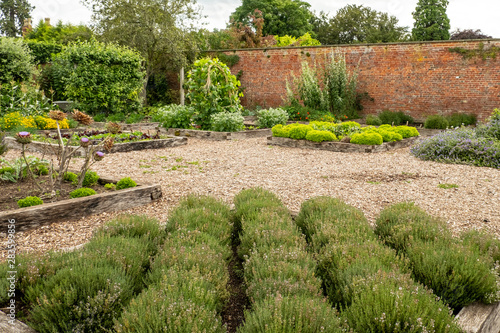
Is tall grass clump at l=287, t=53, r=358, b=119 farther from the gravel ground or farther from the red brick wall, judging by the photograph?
the gravel ground

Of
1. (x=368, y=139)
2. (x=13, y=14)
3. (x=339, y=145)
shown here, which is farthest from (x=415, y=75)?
(x=13, y=14)

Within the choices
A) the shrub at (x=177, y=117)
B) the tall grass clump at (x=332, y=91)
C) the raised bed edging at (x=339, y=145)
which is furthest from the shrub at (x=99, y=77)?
the raised bed edging at (x=339, y=145)

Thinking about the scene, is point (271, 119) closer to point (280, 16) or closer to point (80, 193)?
point (80, 193)

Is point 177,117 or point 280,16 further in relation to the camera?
point 280,16

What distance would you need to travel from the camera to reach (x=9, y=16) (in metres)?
44.8

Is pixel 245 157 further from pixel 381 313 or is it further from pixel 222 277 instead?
pixel 381 313

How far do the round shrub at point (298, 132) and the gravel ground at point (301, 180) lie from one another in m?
0.73

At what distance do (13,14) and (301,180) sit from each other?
5199 centimetres

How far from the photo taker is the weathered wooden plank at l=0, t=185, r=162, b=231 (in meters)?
3.86

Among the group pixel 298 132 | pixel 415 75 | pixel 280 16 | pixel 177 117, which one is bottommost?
pixel 298 132

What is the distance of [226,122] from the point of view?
37.4ft

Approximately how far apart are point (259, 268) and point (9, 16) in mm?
54276

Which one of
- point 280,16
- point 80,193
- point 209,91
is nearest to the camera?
point 80,193

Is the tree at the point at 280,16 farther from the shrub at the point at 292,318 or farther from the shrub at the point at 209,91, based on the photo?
the shrub at the point at 292,318
